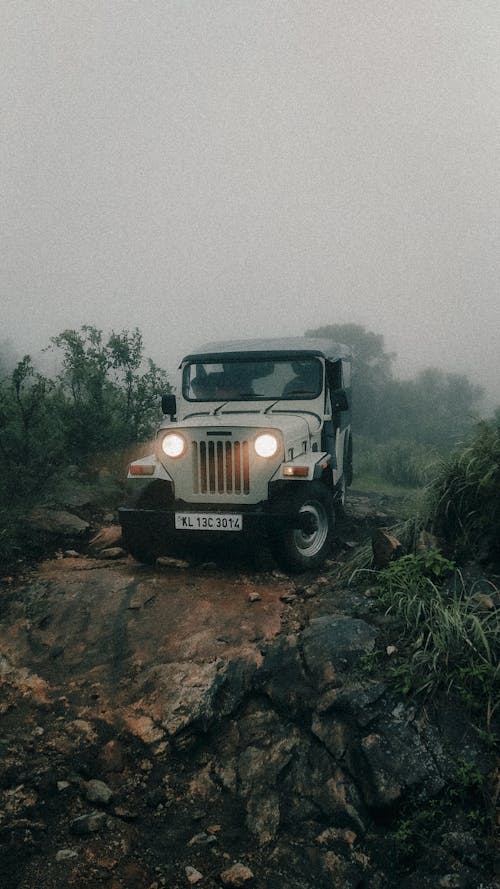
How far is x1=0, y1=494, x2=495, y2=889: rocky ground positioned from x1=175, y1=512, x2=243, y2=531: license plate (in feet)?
2.23

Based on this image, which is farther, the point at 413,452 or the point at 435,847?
the point at 413,452

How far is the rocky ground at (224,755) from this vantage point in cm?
269

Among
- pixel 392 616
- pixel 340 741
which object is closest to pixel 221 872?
pixel 340 741

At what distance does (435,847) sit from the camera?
2.75 meters

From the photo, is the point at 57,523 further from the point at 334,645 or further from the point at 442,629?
the point at 442,629

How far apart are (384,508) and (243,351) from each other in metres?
4.17

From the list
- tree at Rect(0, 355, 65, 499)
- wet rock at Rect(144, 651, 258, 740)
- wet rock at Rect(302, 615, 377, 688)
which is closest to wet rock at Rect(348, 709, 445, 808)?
wet rock at Rect(302, 615, 377, 688)

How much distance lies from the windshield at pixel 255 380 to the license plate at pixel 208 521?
5.71 feet

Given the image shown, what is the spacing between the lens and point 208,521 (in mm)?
5219

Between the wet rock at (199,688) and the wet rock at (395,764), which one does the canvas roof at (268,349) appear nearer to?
the wet rock at (199,688)

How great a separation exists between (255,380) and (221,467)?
1.51 m

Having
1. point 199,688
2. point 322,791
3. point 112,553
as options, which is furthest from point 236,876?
point 112,553

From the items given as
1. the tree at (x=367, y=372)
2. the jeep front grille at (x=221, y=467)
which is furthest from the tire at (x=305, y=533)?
the tree at (x=367, y=372)

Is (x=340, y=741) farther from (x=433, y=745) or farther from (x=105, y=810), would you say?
(x=105, y=810)
